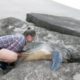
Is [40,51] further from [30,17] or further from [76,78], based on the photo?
[30,17]

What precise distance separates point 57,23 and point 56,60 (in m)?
0.91

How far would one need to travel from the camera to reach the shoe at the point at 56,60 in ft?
8.16

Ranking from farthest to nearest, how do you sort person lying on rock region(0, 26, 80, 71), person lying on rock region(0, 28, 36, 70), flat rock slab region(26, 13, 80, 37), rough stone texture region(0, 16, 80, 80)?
flat rock slab region(26, 13, 80, 37) < person lying on rock region(0, 28, 36, 70) < person lying on rock region(0, 26, 80, 71) < rough stone texture region(0, 16, 80, 80)

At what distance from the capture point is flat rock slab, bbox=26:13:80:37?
3170 mm

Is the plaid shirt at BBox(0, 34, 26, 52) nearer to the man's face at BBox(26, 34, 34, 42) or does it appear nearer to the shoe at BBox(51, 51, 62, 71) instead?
the man's face at BBox(26, 34, 34, 42)

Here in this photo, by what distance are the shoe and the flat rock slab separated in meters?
0.64

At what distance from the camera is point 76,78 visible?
7.93ft

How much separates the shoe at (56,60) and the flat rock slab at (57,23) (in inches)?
25.3

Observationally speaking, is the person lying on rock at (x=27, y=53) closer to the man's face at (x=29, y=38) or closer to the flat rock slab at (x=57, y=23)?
the man's face at (x=29, y=38)

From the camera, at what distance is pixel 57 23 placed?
3354mm

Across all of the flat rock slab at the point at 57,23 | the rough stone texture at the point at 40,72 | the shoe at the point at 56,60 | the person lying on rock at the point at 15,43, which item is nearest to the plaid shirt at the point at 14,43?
the person lying on rock at the point at 15,43

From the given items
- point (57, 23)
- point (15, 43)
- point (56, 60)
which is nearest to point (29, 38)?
point (15, 43)

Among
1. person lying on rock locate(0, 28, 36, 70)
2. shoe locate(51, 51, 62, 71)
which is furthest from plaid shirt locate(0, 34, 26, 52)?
shoe locate(51, 51, 62, 71)

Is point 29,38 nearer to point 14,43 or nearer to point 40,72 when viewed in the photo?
point 14,43
